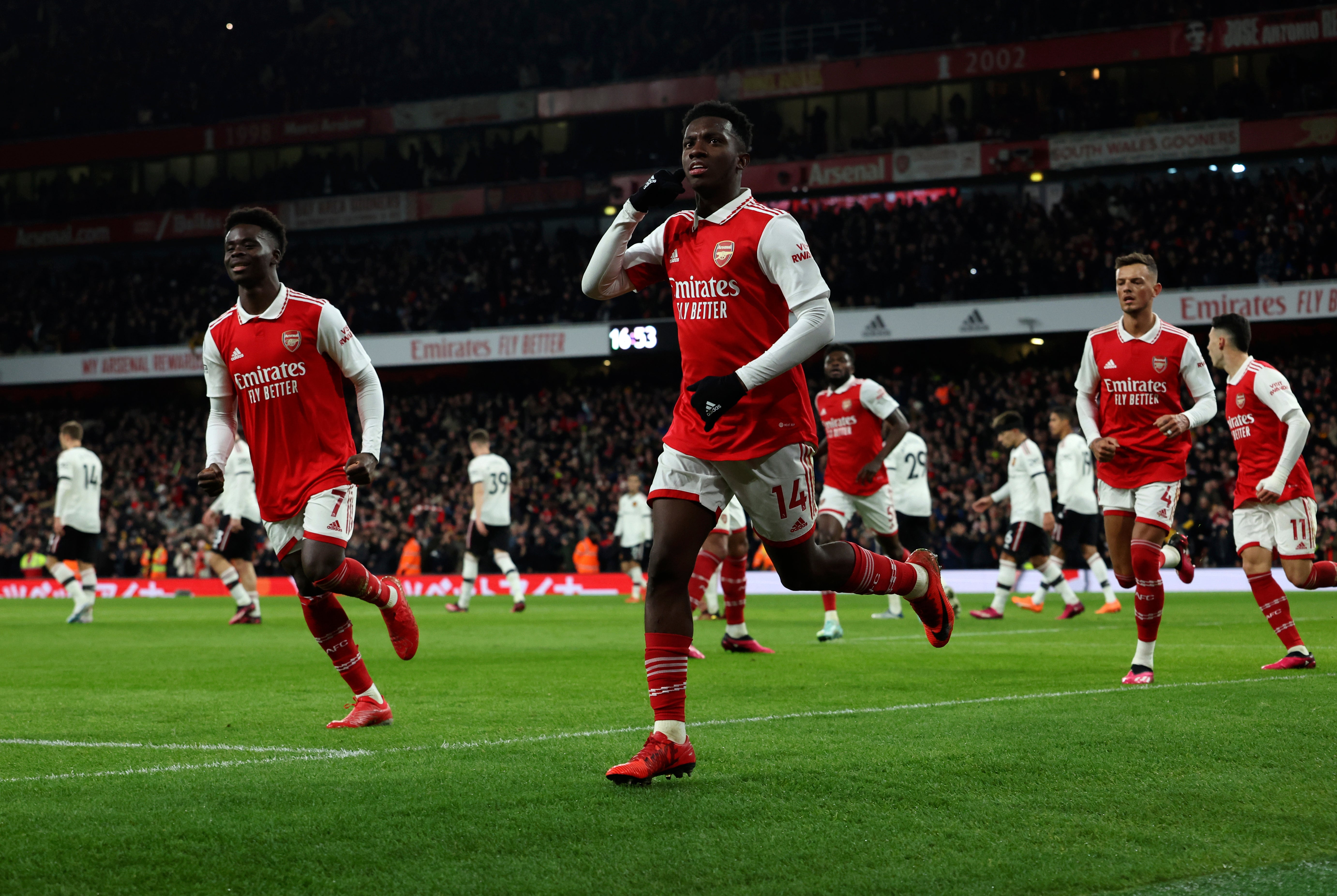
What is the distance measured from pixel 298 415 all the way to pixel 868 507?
759 centimetres

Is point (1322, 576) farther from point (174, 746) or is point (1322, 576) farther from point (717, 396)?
point (174, 746)

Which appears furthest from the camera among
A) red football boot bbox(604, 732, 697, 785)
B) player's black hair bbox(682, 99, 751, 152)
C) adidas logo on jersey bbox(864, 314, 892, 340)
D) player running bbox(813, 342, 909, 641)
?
adidas logo on jersey bbox(864, 314, 892, 340)

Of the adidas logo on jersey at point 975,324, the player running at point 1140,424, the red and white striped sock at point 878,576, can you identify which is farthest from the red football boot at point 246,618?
the adidas logo on jersey at point 975,324

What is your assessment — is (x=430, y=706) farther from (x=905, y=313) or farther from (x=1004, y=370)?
(x=1004, y=370)

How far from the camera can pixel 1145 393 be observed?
8.06 metres

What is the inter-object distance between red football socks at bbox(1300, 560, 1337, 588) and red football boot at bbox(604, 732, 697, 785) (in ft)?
19.4

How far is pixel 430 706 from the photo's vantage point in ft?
24.1

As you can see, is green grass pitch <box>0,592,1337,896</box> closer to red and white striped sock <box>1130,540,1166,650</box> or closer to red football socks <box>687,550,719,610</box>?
red and white striped sock <box>1130,540,1166,650</box>

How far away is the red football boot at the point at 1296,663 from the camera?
8.45 meters

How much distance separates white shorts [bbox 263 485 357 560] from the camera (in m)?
6.21

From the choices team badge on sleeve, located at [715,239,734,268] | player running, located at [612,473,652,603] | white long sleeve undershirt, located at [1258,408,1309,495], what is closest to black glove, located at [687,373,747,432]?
team badge on sleeve, located at [715,239,734,268]

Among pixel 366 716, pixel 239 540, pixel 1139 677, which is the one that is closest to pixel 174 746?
pixel 366 716

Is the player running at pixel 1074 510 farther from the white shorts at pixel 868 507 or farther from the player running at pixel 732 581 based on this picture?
the player running at pixel 732 581

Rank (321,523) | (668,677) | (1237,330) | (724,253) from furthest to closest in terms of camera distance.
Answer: (1237,330), (321,523), (724,253), (668,677)
